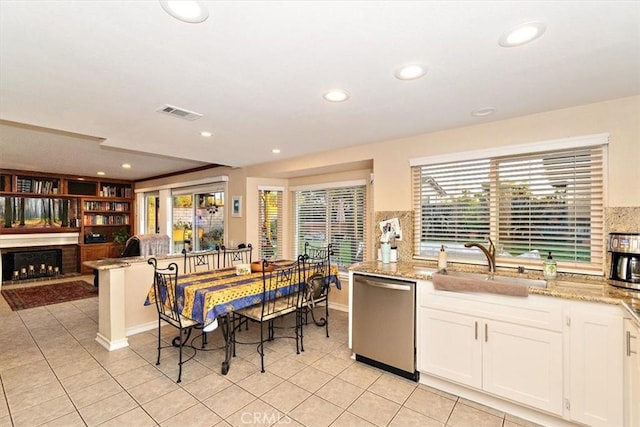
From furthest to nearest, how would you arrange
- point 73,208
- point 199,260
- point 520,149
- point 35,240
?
1. point 73,208
2. point 35,240
3. point 199,260
4. point 520,149

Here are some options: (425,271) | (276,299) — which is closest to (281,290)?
(276,299)

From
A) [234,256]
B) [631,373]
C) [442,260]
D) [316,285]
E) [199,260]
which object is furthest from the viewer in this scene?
[234,256]

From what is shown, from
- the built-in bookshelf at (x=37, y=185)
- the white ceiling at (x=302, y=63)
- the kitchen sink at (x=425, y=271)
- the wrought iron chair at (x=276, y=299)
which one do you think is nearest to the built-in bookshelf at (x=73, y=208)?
the built-in bookshelf at (x=37, y=185)

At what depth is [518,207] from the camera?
9.05ft

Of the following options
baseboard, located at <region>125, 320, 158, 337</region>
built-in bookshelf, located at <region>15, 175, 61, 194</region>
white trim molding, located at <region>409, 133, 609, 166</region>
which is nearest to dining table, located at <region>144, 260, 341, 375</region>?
baseboard, located at <region>125, 320, 158, 337</region>

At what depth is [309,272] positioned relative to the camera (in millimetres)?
3479

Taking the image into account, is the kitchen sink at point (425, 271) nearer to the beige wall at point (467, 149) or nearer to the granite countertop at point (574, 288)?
the granite countertop at point (574, 288)

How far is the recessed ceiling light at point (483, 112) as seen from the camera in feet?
8.13

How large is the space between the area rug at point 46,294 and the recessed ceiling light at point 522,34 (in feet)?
22.0

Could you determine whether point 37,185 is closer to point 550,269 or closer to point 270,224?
point 270,224

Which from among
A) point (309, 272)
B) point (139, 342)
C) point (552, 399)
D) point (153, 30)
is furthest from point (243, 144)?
point (552, 399)

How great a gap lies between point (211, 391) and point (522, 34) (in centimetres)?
316

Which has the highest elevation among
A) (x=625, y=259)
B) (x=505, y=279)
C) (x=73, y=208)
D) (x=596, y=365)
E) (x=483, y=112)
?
(x=483, y=112)

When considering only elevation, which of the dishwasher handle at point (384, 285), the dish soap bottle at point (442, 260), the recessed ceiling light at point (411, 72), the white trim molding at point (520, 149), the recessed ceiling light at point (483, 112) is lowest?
the dishwasher handle at point (384, 285)
